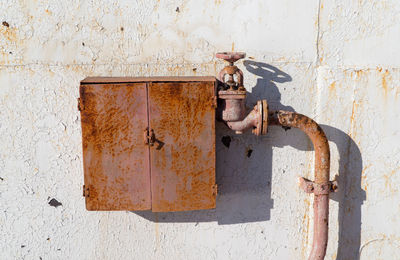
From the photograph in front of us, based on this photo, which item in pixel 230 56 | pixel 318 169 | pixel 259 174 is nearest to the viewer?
pixel 230 56

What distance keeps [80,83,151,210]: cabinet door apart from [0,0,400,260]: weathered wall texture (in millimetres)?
206

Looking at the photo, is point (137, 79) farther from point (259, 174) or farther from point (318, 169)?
point (318, 169)

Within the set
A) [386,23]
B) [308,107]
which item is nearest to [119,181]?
[308,107]

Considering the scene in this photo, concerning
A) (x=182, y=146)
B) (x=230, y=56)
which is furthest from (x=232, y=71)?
(x=182, y=146)

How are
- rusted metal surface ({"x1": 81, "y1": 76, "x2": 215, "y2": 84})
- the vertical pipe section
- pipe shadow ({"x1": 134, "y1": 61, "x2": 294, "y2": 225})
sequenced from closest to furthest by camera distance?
rusted metal surface ({"x1": 81, "y1": 76, "x2": 215, "y2": 84}), the vertical pipe section, pipe shadow ({"x1": 134, "y1": 61, "x2": 294, "y2": 225})

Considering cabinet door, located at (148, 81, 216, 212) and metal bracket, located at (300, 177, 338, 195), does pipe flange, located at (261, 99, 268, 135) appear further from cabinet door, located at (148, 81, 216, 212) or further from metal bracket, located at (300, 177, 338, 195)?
metal bracket, located at (300, 177, 338, 195)

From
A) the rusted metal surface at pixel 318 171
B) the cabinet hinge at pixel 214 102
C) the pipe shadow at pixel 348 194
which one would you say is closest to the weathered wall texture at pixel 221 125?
the pipe shadow at pixel 348 194

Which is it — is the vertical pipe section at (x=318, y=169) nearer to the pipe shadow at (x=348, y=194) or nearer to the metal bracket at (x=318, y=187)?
the metal bracket at (x=318, y=187)

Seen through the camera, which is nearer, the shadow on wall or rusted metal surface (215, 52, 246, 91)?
rusted metal surface (215, 52, 246, 91)

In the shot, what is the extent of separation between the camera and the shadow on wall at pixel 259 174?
1900mm

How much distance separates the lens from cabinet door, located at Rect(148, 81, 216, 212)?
1668 millimetres

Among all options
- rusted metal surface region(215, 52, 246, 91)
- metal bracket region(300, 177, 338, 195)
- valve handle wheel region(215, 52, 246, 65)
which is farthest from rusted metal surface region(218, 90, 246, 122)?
metal bracket region(300, 177, 338, 195)

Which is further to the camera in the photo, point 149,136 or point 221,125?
point 221,125

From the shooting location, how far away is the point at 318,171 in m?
1.86
